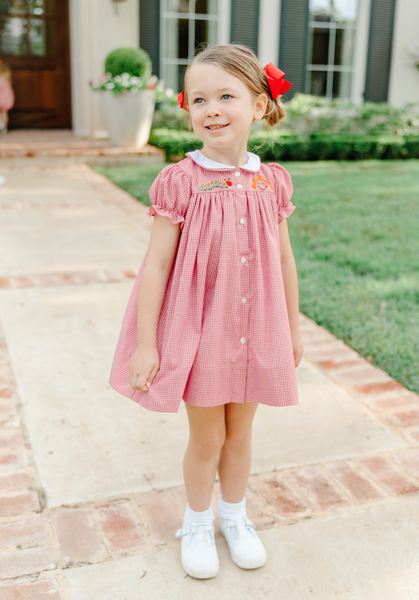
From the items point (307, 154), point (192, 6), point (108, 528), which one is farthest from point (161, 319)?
point (192, 6)

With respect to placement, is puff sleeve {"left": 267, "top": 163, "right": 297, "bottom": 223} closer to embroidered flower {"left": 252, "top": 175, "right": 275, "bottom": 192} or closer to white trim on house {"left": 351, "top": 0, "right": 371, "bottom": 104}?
embroidered flower {"left": 252, "top": 175, "right": 275, "bottom": 192}

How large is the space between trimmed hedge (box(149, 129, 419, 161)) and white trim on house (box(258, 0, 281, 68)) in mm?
1594

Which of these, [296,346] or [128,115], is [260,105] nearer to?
[296,346]

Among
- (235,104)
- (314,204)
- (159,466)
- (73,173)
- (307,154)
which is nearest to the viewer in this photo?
(235,104)

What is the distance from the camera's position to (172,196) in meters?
1.45

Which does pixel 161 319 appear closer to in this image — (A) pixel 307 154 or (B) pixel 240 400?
(B) pixel 240 400

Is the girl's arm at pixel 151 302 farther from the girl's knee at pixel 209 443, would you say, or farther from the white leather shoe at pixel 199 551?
the white leather shoe at pixel 199 551

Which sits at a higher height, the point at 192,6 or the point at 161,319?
the point at 192,6

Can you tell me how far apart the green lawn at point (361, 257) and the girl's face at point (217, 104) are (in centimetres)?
161

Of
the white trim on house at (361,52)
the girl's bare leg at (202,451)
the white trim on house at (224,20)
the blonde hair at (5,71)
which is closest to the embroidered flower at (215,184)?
the girl's bare leg at (202,451)

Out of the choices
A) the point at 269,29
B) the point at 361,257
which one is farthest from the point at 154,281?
the point at 269,29

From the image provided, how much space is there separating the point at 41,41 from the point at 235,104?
977 cm

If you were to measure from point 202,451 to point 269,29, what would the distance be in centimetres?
970

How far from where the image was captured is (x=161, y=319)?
1.51 m
